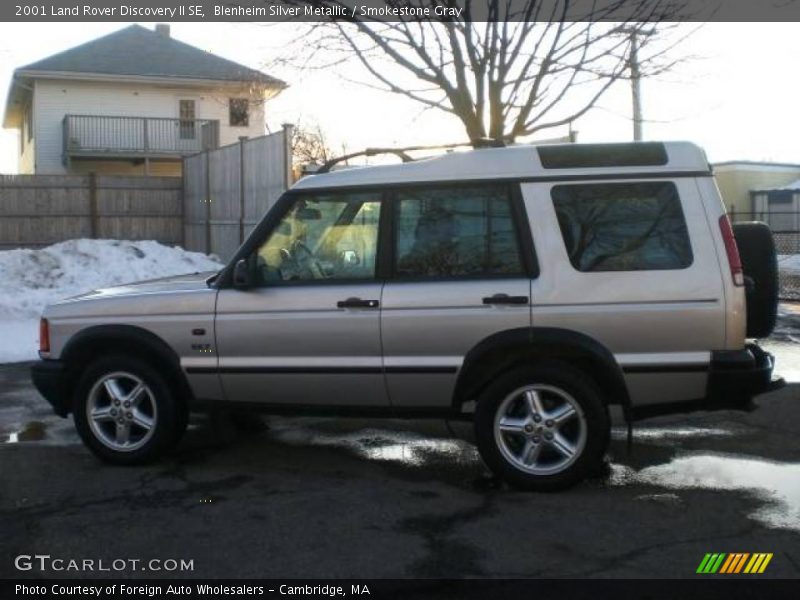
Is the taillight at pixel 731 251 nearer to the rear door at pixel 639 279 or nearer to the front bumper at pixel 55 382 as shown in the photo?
the rear door at pixel 639 279

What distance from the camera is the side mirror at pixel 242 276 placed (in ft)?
18.9

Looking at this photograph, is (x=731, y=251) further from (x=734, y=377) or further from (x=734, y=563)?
(x=734, y=563)

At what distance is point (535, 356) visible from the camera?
546 centimetres

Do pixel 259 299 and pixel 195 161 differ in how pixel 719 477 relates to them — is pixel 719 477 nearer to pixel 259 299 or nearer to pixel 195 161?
pixel 259 299

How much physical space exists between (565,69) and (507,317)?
30.1 feet

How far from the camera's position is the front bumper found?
6199 mm

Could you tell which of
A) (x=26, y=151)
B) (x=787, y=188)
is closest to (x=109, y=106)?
(x=26, y=151)

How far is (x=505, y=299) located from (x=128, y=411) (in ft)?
8.55

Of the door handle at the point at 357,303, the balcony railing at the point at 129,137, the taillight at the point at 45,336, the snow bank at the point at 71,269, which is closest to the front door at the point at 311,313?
the door handle at the point at 357,303

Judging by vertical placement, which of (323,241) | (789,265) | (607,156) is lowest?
(789,265)

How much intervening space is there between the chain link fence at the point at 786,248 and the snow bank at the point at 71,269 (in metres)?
9.99

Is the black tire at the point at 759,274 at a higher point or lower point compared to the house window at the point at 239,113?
lower

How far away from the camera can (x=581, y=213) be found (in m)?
5.48
